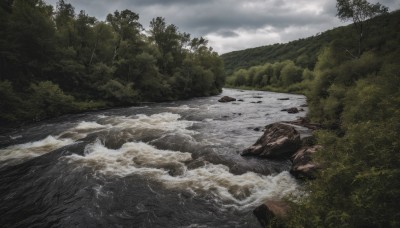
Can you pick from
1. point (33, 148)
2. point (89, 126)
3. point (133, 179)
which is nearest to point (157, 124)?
point (89, 126)

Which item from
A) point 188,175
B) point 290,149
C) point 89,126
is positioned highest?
point 89,126

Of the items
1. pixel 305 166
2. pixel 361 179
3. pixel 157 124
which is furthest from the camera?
pixel 157 124

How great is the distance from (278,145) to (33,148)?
16.0 metres

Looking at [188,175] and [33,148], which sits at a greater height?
[33,148]

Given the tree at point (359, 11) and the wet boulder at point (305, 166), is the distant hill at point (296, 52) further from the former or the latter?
the wet boulder at point (305, 166)

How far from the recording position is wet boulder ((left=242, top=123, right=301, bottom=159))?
14258 mm

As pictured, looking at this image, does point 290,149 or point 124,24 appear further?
point 124,24

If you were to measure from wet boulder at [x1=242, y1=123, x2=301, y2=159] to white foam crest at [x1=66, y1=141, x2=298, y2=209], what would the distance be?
2269 mm

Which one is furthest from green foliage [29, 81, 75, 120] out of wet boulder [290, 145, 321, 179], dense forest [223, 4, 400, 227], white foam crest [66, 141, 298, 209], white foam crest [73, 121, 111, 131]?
dense forest [223, 4, 400, 227]

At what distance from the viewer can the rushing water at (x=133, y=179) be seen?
8.63m

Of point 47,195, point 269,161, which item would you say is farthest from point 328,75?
point 47,195

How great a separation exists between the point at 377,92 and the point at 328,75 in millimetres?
12185

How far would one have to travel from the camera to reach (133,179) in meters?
11.5

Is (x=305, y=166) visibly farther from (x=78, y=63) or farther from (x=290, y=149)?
(x=78, y=63)
